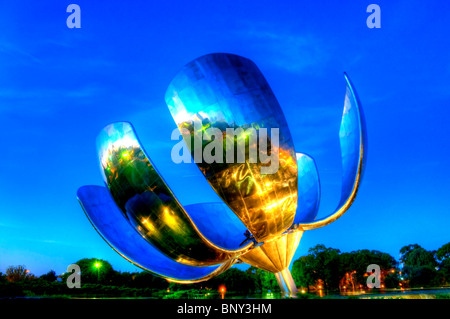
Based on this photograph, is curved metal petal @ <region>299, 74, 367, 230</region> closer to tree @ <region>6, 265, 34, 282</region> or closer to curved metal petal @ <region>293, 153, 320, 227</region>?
curved metal petal @ <region>293, 153, 320, 227</region>

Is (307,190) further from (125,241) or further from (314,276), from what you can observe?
(314,276)

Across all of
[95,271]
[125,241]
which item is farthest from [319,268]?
[125,241]

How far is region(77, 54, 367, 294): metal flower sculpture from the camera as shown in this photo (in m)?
8.39

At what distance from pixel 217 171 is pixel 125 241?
15.0ft

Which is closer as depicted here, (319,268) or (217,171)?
(217,171)

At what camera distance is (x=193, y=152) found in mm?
8430

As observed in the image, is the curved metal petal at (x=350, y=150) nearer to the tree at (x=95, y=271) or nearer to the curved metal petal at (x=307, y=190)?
the curved metal petal at (x=307, y=190)

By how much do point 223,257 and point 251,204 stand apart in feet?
7.90

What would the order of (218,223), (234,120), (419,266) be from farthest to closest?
(419,266), (218,223), (234,120)

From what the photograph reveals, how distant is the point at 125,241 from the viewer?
37.1ft

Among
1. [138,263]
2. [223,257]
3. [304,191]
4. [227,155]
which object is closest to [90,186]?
[138,263]

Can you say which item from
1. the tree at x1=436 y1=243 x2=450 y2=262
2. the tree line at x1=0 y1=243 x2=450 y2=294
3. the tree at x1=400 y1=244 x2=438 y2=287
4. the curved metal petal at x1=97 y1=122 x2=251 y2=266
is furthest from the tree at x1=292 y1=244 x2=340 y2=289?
the curved metal petal at x1=97 y1=122 x2=251 y2=266
